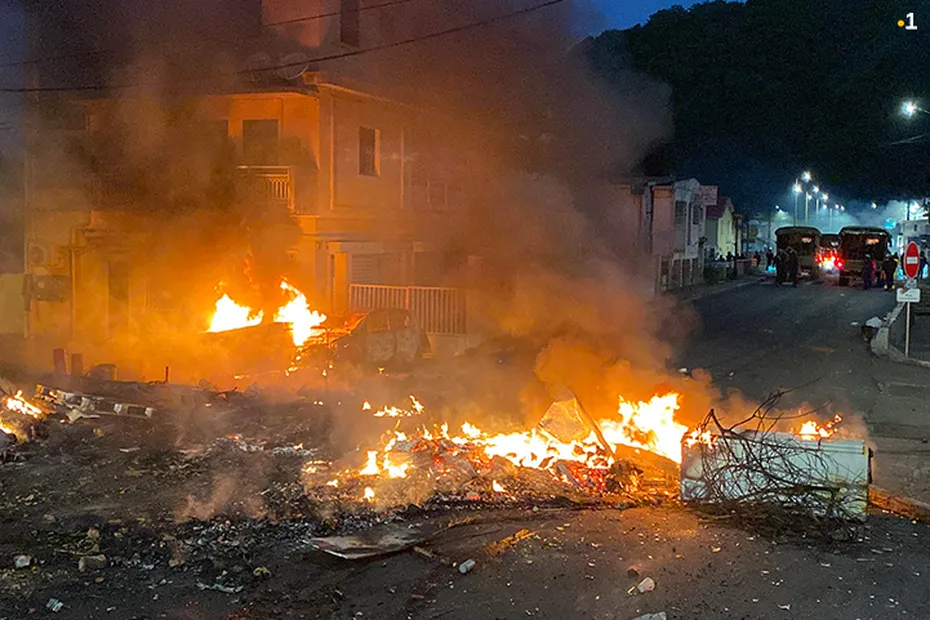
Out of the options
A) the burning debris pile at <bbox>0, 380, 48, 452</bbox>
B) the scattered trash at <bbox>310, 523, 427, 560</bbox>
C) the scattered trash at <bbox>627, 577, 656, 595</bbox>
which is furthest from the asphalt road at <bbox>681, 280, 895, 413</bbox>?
the burning debris pile at <bbox>0, 380, 48, 452</bbox>

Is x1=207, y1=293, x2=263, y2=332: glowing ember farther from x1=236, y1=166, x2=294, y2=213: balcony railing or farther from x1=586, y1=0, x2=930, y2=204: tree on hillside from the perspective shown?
x1=586, y1=0, x2=930, y2=204: tree on hillside

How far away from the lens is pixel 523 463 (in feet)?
24.8

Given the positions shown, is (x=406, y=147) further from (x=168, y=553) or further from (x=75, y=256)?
(x=168, y=553)

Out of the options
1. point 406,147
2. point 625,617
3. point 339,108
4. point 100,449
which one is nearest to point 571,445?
point 625,617

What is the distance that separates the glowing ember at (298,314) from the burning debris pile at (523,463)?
655cm

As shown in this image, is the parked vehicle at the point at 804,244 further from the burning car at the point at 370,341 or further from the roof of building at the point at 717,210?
the burning car at the point at 370,341

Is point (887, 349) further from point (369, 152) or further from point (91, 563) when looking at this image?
point (91, 563)

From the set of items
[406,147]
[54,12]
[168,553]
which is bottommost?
[168,553]

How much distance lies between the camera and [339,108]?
1669 centimetres

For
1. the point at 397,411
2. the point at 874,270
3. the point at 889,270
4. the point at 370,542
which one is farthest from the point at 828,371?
the point at 874,270

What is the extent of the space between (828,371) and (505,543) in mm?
9922

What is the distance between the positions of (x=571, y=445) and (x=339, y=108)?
11.0 metres

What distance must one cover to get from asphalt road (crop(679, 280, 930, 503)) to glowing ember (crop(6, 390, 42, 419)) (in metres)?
9.11

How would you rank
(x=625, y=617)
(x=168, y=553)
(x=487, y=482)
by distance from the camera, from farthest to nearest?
(x=487, y=482)
(x=168, y=553)
(x=625, y=617)
